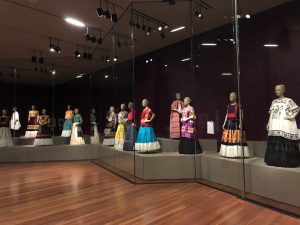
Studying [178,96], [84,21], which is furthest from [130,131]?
[84,21]

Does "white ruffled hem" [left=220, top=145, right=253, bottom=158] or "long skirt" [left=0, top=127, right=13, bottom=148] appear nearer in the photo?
"white ruffled hem" [left=220, top=145, right=253, bottom=158]

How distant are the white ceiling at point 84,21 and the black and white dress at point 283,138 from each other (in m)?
1.77

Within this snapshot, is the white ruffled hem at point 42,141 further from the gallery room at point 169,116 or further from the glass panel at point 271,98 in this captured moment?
the glass panel at point 271,98

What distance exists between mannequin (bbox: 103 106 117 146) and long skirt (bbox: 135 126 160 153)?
161cm

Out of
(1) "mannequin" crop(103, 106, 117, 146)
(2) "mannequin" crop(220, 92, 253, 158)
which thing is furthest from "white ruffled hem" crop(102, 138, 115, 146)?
(2) "mannequin" crop(220, 92, 253, 158)

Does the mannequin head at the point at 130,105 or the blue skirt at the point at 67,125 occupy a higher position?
the mannequin head at the point at 130,105

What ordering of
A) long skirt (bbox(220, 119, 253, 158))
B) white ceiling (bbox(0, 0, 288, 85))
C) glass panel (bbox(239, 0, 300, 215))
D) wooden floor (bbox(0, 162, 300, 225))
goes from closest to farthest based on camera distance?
1. wooden floor (bbox(0, 162, 300, 225))
2. glass panel (bbox(239, 0, 300, 215))
3. long skirt (bbox(220, 119, 253, 158))
4. white ceiling (bbox(0, 0, 288, 85))

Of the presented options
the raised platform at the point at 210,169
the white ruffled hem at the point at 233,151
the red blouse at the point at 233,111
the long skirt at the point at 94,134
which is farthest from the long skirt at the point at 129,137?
the long skirt at the point at 94,134

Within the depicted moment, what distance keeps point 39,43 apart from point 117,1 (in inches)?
113

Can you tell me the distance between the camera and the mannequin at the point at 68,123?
26.0 ft

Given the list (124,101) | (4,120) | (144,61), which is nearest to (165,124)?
(124,101)

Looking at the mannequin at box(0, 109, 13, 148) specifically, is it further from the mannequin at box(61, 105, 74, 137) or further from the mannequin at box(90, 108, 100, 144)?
the mannequin at box(90, 108, 100, 144)

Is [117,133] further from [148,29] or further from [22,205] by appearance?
[22,205]

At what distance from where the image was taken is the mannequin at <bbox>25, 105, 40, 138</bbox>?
773 cm
